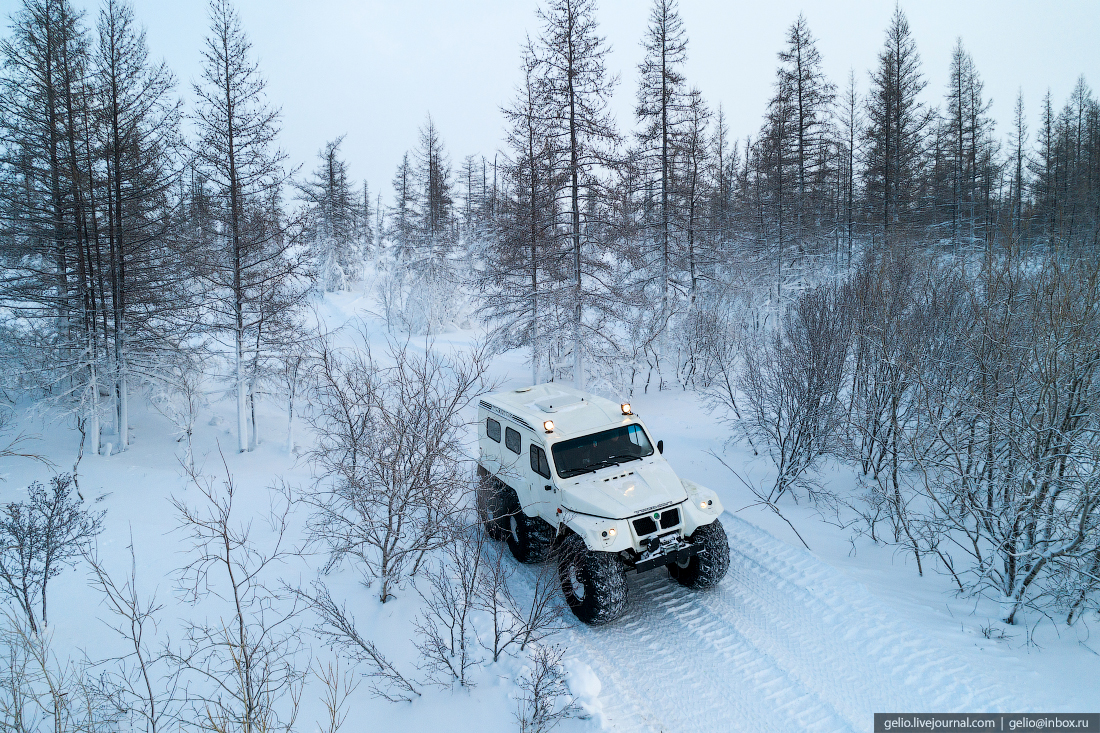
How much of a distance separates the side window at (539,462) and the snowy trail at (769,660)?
2010 mm

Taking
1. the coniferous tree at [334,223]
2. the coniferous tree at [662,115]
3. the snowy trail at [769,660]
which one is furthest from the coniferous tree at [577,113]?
the coniferous tree at [334,223]

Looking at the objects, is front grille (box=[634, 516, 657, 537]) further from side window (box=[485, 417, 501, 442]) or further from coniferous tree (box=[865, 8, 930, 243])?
coniferous tree (box=[865, 8, 930, 243])

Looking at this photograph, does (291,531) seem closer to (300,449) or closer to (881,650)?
(300,449)

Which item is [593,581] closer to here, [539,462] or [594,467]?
[594,467]

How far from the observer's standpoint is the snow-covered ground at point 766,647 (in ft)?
17.2

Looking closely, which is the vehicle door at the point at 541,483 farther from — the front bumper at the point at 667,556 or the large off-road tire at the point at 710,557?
the large off-road tire at the point at 710,557

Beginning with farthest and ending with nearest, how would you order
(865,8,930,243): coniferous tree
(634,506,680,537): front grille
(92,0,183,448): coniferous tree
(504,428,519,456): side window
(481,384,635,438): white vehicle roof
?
(865,8,930,243): coniferous tree, (92,0,183,448): coniferous tree, (504,428,519,456): side window, (481,384,635,438): white vehicle roof, (634,506,680,537): front grille

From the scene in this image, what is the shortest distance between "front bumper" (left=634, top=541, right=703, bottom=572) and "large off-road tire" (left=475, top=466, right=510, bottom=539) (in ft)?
8.53

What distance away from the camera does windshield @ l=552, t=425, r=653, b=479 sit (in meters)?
7.70

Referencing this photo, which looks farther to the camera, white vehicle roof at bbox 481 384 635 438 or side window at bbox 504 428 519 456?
side window at bbox 504 428 519 456

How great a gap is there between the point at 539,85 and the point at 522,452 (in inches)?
508

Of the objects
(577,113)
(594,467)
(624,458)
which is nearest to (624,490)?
(594,467)

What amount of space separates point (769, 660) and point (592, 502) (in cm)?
253

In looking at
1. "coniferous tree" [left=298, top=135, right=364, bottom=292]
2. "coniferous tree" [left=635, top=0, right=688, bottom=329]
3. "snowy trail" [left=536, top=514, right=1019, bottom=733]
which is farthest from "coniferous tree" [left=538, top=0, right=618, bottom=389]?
"coniferous tree" [left=298, top=135, right=364, bottom=292]
